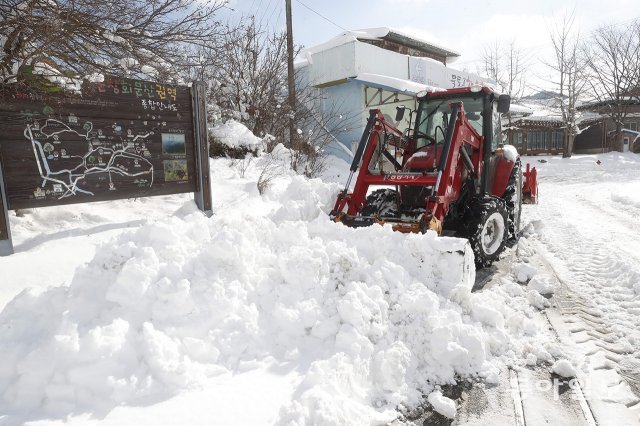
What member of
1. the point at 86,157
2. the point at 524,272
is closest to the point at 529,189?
the point at 524,272

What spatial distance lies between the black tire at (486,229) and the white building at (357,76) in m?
10.9

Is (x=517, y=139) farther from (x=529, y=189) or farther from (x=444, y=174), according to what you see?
(x=444, y=174)

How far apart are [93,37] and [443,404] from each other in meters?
4.86

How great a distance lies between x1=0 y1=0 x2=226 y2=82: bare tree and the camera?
3691mm

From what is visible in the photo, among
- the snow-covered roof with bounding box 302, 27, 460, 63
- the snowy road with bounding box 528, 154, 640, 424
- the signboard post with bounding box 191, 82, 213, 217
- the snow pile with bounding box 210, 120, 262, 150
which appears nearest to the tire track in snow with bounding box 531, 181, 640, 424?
the snowy road with bounding box 528, 154, 640, 424

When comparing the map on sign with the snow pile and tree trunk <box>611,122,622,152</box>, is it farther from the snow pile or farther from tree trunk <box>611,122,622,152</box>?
tree trunk <box>611,122,622,152</box>

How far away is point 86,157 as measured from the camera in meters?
4.64

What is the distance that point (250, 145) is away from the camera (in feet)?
31.0

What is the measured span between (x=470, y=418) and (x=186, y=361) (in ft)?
5.58

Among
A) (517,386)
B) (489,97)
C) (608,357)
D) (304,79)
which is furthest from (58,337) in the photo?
(304,79)

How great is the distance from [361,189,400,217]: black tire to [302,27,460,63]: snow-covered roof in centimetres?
1223

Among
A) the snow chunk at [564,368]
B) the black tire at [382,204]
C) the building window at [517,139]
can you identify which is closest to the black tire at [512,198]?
the black tire at [382,204]

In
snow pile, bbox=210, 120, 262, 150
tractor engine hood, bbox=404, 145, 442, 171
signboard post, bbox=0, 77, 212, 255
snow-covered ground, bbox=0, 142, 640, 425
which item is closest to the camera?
snow-covered ground, bbox=0, 142, 640, 425

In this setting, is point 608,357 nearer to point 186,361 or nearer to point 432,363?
point 432,363
